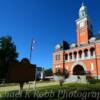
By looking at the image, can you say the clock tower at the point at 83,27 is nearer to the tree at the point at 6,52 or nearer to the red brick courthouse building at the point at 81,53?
the red brick courthouse building at the point at 81,53

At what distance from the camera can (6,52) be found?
4378 cm

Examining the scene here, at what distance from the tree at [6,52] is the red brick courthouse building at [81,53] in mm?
16863

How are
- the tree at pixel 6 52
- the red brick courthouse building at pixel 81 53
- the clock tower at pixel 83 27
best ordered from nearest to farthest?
1. the tree at pixel 6 52
2. the red brick courthouse building at pixel 81 53
3. the clock tower at pixel 83 27

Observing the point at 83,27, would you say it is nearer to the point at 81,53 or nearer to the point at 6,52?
the point at 81,53

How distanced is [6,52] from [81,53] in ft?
69.1

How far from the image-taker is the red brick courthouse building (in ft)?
155

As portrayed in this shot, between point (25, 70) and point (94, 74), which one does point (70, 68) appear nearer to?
point (94, 74)

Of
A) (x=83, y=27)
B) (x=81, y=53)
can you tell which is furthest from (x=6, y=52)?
(x=83, y=27)

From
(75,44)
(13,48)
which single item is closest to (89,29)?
(75,44)

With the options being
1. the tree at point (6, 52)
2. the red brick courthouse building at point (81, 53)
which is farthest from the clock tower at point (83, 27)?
the tree at point (6, 52)

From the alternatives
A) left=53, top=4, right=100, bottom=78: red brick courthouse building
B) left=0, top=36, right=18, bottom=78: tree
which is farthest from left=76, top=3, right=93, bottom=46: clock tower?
left=0, top=36, right=18, bottom=78: tree

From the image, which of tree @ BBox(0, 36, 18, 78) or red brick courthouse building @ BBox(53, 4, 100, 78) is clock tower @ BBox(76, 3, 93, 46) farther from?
tree @ BBox(0, 36, 18, 78)

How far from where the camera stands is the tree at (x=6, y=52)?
41178 millimetres

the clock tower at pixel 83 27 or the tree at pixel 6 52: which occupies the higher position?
the clock tower at pixel 83 27
